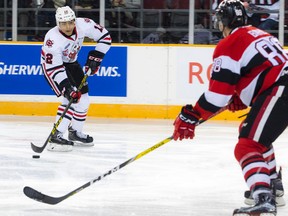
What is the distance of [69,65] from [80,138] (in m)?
0.53

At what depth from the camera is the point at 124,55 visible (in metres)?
7.96

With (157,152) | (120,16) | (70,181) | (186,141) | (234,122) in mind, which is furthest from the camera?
(120,16)

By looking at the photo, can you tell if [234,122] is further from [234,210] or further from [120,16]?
[234,210]

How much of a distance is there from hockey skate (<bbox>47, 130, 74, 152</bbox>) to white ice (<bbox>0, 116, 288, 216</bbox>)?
0.24 ft

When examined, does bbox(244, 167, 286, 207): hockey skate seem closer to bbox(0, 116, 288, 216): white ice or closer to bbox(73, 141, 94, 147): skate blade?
bbox(0, 116, 288, 216): white ice

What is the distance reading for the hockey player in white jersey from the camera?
5.94 meters

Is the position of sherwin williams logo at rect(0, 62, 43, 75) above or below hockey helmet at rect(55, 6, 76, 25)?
below

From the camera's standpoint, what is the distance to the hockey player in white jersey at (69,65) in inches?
234

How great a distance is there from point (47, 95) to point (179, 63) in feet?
4.00

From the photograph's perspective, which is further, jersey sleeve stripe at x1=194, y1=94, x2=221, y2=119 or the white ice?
the white ice

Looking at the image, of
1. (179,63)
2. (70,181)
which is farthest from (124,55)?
(70,181)

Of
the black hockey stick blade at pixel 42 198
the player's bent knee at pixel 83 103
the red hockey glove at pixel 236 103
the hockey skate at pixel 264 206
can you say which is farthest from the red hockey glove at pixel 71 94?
the hockey skate at pixel 264 206

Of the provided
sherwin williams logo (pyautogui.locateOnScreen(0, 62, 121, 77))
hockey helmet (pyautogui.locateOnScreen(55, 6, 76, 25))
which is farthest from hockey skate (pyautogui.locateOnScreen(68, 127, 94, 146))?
sherwin williams logo (pyautogui.locateOnScreen(0, 62, 121, 77))

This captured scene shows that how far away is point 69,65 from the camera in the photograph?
618 cm
